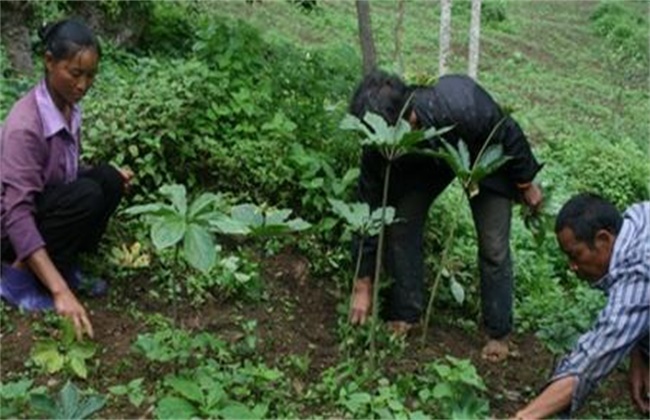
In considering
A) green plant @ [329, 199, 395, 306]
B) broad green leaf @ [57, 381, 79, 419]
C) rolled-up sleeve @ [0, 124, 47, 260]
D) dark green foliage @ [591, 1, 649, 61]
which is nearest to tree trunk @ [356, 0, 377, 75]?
green plant @ [329, 199, 395, 306]

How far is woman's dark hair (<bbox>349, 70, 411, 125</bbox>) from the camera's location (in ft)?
11.5

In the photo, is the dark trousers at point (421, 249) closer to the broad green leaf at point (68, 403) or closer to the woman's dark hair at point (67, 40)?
the woman's dark hair at point (67, 40)

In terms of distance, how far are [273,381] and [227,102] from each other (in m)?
2.02

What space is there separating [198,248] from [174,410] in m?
0.46

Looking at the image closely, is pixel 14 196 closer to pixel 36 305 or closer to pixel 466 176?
pixel 36 305

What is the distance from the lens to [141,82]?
199 inches

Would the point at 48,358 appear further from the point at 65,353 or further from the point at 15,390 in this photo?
the point at 15,390

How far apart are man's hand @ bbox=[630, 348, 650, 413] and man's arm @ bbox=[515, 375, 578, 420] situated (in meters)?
0.68

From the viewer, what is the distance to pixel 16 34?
23.0 ft

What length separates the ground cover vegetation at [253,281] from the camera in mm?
2977

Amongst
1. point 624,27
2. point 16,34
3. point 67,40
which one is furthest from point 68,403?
point 624,27

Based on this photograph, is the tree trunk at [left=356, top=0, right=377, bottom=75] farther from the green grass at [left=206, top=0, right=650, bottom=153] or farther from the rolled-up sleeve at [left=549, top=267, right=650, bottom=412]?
the green grass at [left=206, top=0, right=650, bottom=153]

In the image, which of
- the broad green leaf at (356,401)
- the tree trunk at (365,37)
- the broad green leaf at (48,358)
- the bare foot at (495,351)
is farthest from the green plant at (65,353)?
the tree trunk at (365,37)

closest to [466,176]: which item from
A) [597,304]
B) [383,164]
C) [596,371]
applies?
[383,164]
